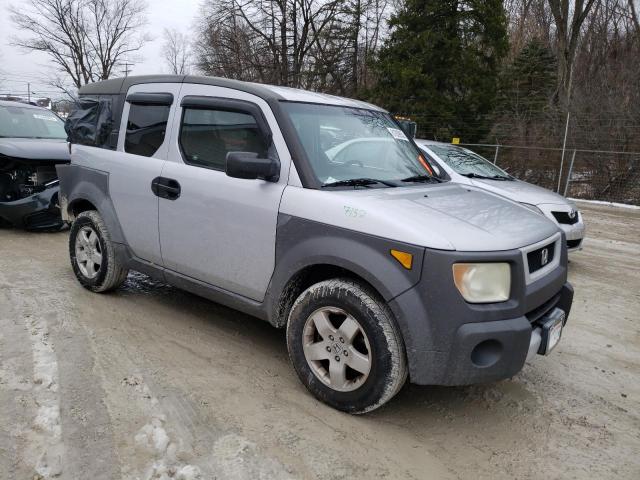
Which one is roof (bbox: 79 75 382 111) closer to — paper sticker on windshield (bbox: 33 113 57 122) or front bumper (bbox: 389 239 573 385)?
front bumper (bbox: 389 239 573 385)

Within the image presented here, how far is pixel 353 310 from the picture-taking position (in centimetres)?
284

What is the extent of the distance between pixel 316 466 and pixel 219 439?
0.53 metres

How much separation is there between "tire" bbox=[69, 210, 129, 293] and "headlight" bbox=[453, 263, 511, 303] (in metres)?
3.04

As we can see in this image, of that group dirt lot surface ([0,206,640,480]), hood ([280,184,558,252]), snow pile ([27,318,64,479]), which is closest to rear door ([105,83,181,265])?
dirt lot surface ([0,206,640,480])

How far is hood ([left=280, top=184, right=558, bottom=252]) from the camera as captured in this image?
270 centimetres

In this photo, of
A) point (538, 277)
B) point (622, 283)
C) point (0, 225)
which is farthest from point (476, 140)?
point (538, 277)

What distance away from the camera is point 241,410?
2998mm

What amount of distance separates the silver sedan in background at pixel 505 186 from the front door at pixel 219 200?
11.2ft

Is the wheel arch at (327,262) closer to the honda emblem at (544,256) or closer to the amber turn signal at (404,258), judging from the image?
the amber turn signal at (404,258)

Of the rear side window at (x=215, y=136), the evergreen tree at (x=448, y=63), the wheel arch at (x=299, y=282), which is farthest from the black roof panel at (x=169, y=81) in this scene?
the evergreen tree at (x=448, y=63)

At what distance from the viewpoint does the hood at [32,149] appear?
6829mm

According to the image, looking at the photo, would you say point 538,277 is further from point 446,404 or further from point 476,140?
point 476,140

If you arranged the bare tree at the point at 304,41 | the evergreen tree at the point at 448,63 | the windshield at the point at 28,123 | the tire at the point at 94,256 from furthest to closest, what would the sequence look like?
the bare tree at the point at 304,41 → the evergreen tree at the point at 448,63 → the windshield at the point at 28,123 → the tire at the point at 94,256

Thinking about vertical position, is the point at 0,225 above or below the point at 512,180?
below
